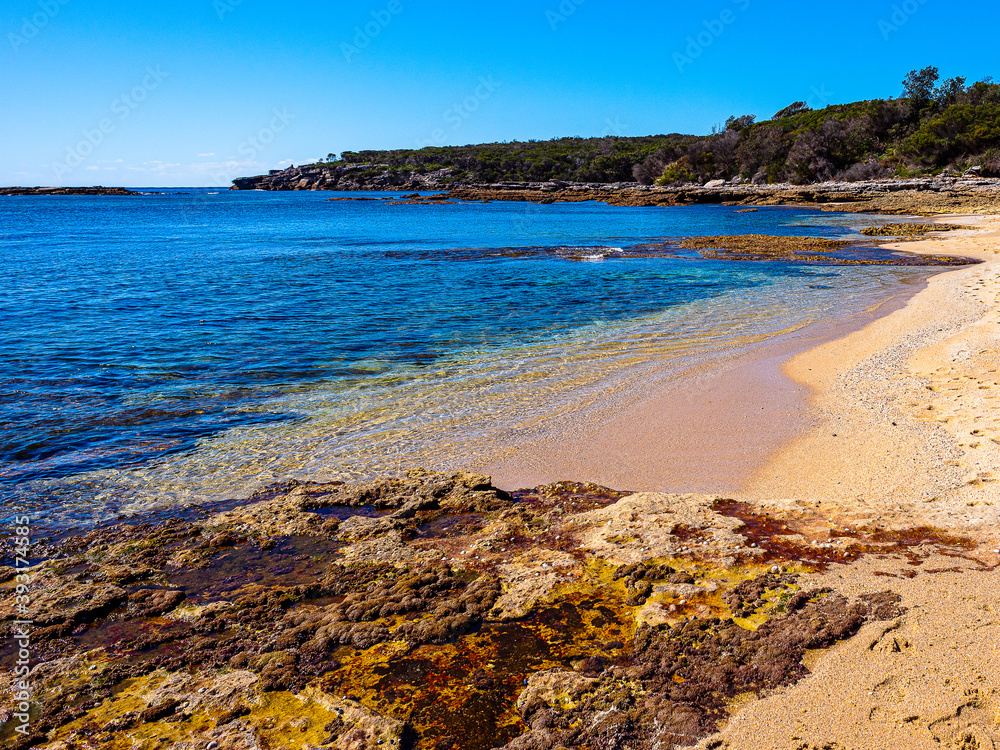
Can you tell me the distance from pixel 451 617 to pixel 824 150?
9319 centimetres

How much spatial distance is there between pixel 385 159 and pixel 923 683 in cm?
17139

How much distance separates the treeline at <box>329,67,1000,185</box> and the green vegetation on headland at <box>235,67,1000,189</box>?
14cm

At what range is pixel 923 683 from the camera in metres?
3.57

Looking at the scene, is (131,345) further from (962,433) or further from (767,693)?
(962,433)

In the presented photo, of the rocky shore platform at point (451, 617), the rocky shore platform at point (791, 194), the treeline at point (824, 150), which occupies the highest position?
→ the treeline at point (824, 150)

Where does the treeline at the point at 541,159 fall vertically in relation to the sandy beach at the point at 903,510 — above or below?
above

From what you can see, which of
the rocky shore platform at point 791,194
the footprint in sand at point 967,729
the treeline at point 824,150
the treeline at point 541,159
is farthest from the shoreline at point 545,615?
the treeline at point 541,159

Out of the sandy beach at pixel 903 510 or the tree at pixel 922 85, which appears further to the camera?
the tree at pixel 922 85

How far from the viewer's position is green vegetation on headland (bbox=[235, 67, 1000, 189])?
221ft

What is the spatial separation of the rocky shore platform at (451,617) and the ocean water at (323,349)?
1.58 meters

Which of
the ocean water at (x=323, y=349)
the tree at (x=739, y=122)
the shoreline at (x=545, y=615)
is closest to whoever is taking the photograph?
the shoreline at (x=545, y=615)

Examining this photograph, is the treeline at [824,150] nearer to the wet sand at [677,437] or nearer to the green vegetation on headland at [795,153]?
the green vegetation on headland at [795,153]

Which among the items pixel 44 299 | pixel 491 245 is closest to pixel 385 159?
pixel 491 245

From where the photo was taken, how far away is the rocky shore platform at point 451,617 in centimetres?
368
